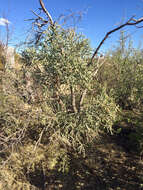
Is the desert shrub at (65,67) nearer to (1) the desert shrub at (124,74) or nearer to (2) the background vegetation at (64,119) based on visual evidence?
(2) the background vegetation at (64,119)

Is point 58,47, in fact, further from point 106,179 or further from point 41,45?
point 106,179

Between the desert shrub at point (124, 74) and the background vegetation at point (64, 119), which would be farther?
the desert shrub at point (124, 74)

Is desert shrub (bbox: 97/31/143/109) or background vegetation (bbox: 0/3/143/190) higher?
desert shrub (bbox: 97/31/143/109)

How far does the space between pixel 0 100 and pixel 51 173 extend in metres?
3.34

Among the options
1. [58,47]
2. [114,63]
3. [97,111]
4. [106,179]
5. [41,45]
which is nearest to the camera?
[58,47]

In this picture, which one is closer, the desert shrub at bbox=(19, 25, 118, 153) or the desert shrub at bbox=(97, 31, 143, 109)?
the desert shrub at bbox=(19, 25, 118, 153)

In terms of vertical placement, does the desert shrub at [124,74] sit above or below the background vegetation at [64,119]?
above

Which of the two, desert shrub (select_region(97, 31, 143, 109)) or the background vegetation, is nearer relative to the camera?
the background vegetation

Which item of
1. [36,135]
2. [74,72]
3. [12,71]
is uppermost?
[12,71]

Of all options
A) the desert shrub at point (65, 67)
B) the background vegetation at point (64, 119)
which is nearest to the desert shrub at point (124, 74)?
the background vegetation at point (64, 119)

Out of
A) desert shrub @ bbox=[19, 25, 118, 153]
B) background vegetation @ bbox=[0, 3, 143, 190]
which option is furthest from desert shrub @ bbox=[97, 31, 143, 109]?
desert shrub @ bbox=[19, 25, 118, 153]

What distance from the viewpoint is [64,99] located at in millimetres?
4332

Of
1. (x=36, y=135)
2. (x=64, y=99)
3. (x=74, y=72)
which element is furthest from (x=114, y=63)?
(x=36, y=135)

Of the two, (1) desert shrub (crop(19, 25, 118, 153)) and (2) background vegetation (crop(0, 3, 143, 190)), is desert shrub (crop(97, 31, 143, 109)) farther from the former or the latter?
(1) desert shrub (crop(19, 25, 118, 153))
